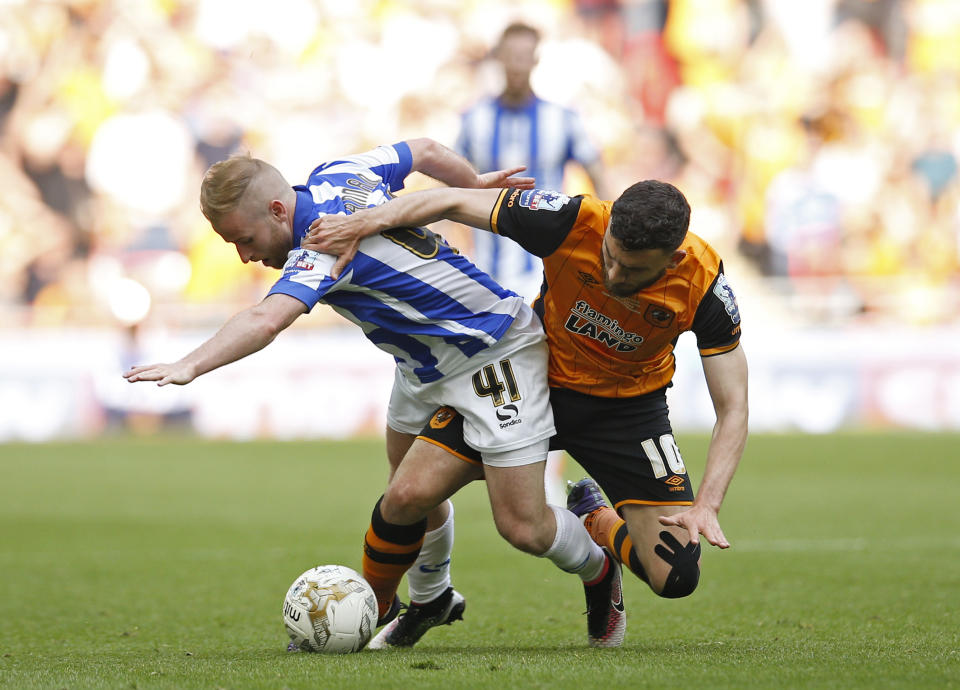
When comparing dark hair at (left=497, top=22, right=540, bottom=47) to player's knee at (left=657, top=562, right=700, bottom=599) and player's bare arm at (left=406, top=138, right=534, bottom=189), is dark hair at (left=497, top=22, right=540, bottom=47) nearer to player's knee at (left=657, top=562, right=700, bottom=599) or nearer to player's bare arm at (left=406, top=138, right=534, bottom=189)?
player's bare arm at (left=406, top=138, right=534, bottom=189)

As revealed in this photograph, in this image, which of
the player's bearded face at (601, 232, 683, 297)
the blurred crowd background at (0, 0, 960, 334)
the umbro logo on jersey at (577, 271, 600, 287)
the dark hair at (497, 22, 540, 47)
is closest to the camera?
the player's bearded face at (601, 232, 683, 297)

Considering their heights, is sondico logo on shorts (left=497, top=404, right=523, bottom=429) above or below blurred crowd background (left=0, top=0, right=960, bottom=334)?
below

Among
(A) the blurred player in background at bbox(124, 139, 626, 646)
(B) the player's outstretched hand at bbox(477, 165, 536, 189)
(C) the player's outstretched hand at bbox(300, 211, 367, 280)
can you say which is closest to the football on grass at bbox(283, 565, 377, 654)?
(A) the blurred player in background at bbox(124, 139, 626, 646)

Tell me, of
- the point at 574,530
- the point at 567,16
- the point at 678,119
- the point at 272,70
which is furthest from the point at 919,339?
the point at 574,530

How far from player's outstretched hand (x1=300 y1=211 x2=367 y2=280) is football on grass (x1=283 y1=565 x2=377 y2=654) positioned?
1.02m

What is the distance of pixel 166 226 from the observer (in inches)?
730

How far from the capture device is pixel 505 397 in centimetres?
417

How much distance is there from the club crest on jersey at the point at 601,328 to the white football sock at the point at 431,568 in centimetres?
88

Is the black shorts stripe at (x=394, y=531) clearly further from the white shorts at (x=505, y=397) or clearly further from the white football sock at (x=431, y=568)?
the white shorts at (x=505, y=397)

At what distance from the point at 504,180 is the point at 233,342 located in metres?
1.34

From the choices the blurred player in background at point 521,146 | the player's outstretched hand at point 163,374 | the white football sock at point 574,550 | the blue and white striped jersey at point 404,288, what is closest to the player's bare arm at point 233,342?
the player's outstretched hand at point 163,374

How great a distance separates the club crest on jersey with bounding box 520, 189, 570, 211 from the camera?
396 centimetres

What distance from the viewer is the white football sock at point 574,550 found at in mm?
4180

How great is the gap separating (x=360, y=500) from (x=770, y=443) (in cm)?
621
